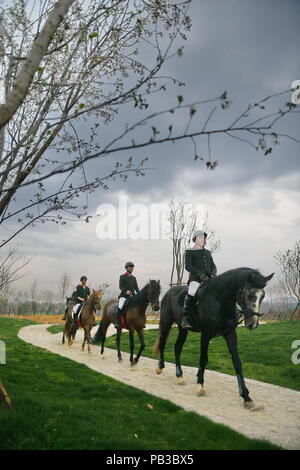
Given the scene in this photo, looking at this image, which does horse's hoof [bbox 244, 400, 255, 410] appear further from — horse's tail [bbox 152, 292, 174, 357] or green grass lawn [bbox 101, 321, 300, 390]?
horse's tail [bbox 152, 292, 174, 357]

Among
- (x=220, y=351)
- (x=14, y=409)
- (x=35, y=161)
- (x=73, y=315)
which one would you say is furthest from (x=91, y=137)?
(x=73, y=315)

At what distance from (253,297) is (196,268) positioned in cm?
224

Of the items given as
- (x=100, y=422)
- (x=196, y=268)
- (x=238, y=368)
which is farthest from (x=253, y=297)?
(x=100, y=422)

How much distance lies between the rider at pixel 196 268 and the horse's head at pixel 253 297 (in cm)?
171

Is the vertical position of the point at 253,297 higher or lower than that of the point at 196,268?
lower

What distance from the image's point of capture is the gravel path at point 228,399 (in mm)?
5578

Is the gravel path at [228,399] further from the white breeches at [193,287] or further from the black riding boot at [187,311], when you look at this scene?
the white breeches at [193,287]

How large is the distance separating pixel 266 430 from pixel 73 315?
41.6ft

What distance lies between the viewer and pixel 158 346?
10602 millimetres

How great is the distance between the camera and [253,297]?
22.5 ft

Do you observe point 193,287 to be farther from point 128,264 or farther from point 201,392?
point 128,264

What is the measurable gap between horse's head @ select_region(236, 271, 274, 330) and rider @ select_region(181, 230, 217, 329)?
5.61ft

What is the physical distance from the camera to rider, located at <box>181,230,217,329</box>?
8711 millimetres
